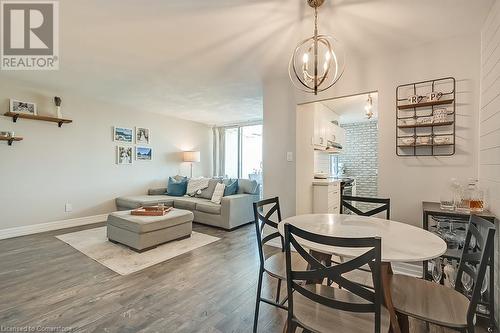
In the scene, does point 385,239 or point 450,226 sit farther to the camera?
point 450,226

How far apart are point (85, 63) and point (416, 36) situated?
12.4ft

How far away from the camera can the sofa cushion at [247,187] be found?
491 cm

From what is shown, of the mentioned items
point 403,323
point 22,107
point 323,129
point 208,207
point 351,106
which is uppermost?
point 351,106

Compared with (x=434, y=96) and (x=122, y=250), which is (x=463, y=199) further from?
(x=122, y=250)

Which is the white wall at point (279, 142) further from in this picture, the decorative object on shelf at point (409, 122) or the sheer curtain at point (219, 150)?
the sheer curtain at point (219, 150)

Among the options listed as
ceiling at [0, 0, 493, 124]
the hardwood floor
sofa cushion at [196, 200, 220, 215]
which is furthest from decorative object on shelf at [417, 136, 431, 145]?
sofa cushion at [196, 200, 220, 215]

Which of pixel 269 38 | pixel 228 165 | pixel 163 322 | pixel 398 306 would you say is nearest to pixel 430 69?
pixel 269 38

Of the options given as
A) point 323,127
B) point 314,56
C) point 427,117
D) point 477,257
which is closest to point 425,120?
point 427,117

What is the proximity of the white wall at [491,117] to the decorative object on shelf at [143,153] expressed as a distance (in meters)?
5.64

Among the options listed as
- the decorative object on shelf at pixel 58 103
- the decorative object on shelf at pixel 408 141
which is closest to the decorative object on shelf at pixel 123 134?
the decorative object on shelf at pixel 58 103

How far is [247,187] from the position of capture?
16.2ft

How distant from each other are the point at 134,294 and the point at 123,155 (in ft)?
12.2

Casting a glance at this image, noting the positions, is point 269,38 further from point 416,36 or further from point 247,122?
point 247,122

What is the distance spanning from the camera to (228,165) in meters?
7.12
